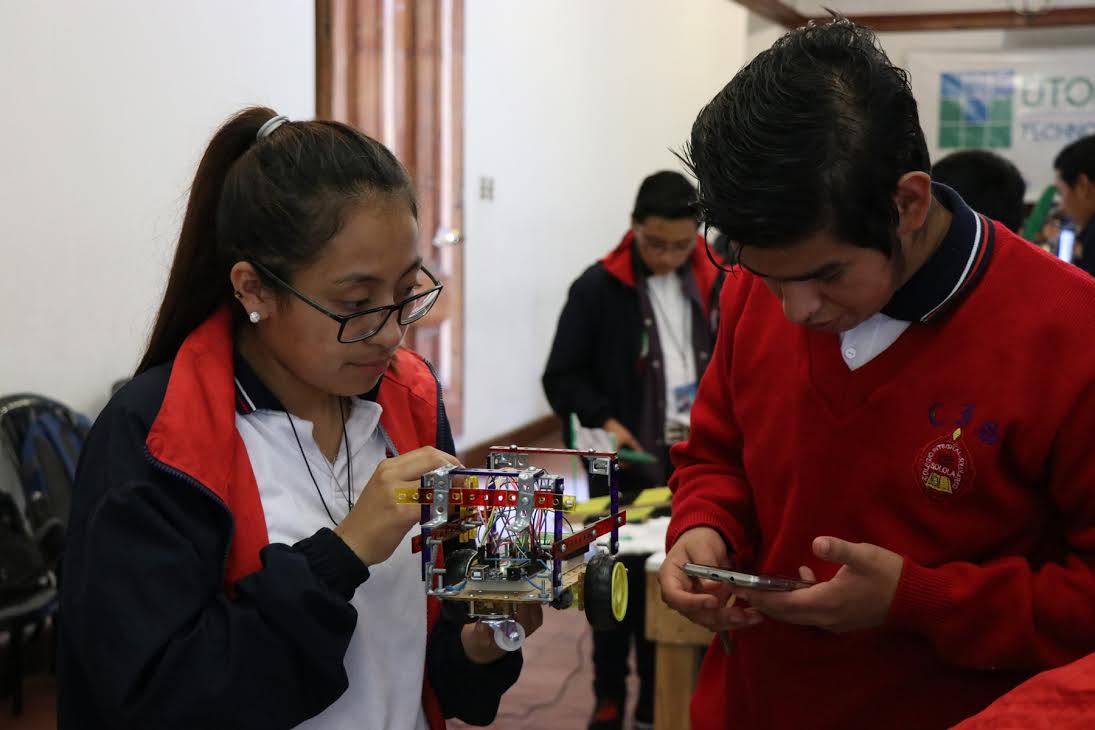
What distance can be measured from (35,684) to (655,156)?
7253 millimetres

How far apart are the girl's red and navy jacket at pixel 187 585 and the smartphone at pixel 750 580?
27cm

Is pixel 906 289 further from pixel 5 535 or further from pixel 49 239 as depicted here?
pixel 49 239

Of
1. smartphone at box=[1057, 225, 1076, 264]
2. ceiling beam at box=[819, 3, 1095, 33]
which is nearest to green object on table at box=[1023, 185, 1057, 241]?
smartphone at box=[1057, 225, 1076, 264]

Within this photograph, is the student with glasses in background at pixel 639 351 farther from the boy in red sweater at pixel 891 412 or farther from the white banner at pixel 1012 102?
the white banner at pixel 1012 102

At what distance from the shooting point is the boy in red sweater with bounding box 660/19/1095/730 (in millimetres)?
1161

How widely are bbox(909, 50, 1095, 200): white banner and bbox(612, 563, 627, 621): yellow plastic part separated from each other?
39.8 ft

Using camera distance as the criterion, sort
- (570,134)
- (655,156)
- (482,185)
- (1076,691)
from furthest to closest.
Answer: (655,156) → (570,134) → (482,185) → (1076,691)

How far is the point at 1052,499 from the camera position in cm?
123

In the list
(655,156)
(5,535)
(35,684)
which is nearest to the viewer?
(5,535)

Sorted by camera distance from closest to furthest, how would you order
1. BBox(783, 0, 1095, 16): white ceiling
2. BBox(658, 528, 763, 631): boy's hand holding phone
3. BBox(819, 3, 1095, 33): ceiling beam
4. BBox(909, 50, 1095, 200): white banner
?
1. BBox(658, 528, 763, 631): boy's hand holding phone
2. BBox(819, 3, 1095, 33): ceiling beam
3. BBox(909, 50, 1095, 200): white banner
4. BBox(783, 0, 1095, 16): white ceiling

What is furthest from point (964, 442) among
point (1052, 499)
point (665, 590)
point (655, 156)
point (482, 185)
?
point (655, 156)

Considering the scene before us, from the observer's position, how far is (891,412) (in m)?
1.27

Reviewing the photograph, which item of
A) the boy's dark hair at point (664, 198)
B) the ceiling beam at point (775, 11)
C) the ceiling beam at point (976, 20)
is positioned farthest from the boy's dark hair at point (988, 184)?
the ceiling beam at point (976, 20)

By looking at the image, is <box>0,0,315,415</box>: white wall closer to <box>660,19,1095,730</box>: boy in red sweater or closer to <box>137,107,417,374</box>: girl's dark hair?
<box>137,107,417,374</box>: girl's dark hair
